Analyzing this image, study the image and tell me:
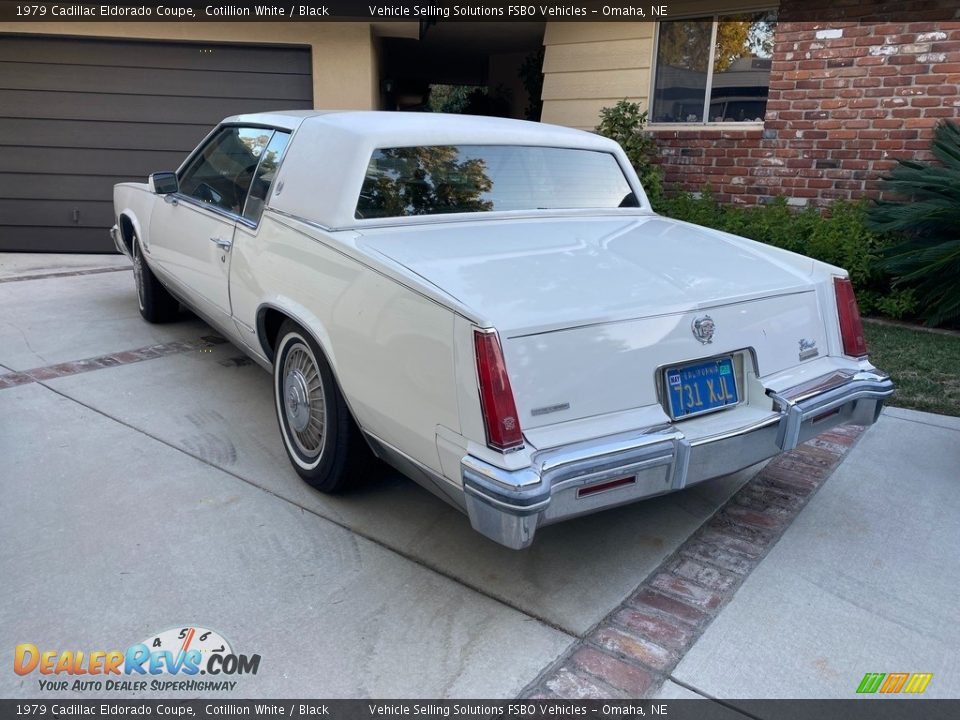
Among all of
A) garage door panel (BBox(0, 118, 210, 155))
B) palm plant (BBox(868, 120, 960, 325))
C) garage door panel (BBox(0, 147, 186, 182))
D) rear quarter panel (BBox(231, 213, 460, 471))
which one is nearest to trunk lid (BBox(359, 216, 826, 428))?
rear quarter panel (BBox(231, 213, 460, 471))

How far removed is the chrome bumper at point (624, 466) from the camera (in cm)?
237

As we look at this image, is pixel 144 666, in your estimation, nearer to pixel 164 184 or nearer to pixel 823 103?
pixel 164 184

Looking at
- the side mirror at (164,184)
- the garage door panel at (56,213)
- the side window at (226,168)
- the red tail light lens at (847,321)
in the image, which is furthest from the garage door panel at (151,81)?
the red tail light lens at (847,321)

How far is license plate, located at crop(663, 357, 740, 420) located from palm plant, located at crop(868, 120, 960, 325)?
362cm

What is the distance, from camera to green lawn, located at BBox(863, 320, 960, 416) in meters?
4.73

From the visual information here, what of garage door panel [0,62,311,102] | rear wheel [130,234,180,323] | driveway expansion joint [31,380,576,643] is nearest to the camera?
driveway expansion joint [31,380,576,643]

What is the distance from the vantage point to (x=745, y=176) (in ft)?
25.2

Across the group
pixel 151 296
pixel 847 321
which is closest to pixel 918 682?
pixel 847 321

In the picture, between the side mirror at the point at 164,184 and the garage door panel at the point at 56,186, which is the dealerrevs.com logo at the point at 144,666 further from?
the garage door panel at the point at 56,186

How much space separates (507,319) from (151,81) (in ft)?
27.0

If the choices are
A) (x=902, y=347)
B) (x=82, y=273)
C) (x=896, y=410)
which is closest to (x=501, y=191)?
(x=896, y=410)

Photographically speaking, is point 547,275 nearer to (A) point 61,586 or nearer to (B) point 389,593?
(B) point 389,593

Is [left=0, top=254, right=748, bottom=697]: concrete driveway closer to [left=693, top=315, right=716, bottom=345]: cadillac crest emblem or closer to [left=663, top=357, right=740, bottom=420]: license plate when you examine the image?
[left=663, top=357, right=740, bottom=420]: license plate

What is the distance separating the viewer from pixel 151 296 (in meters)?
5.87
